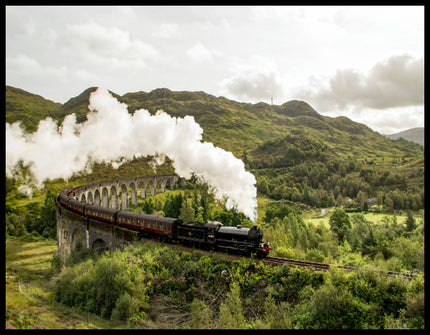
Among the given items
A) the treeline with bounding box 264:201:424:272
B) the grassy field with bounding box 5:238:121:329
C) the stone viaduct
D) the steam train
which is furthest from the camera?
the stone viaduct

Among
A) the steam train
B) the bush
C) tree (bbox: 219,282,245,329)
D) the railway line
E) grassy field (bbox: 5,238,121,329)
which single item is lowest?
grassy field (bbox: 5,238,121,329)

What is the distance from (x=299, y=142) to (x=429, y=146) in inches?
6529

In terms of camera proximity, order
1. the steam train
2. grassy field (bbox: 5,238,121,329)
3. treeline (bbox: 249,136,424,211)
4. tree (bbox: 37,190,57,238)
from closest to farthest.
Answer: grassy field (bbox: 5,238,121,329), the steam train, tree (bbox: 37,190,57,238), treeline (bbox: 249,136,424,211)

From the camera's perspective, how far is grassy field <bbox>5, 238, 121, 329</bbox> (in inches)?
840

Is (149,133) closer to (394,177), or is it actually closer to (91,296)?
(91,296)

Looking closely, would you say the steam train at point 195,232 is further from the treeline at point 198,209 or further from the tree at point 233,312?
the treeline at point 198,209

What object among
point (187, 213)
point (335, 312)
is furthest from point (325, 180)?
point (335, 312)

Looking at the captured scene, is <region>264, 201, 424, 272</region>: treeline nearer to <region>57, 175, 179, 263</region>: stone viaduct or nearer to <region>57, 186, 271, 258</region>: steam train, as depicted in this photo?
<region>57, 186, 271, 258</region>: steam train

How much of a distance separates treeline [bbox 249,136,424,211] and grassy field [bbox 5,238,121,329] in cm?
8303

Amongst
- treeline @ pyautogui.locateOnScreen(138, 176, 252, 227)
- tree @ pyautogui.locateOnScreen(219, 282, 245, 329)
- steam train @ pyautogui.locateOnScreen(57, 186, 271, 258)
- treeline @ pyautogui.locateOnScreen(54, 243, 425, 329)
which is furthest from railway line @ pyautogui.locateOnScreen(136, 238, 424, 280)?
treeline @ pyautogui.locateOnScreen(138, 176, 252, 227)

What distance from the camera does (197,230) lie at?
27.9 meters

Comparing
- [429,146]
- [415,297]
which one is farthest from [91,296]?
[429,146]

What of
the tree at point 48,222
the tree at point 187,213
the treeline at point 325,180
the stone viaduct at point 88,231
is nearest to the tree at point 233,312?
the stone viaduct at point 88,231

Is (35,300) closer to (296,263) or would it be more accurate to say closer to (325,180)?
(296,263)
